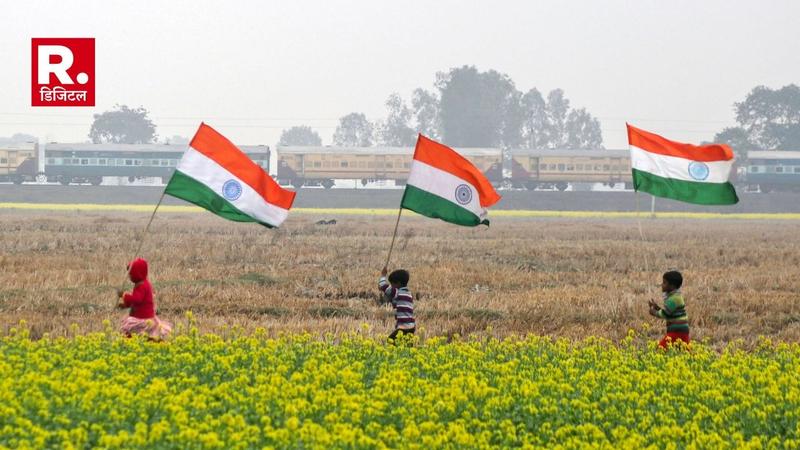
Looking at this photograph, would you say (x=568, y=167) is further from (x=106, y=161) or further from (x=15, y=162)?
(x=15, y=162)

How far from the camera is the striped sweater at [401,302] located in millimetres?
10312

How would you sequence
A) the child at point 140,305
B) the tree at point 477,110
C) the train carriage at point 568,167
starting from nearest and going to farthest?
the child at point 140,305
the train carriage at point 568,167
the tree at point 477,110

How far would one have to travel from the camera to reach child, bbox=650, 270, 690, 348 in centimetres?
1010

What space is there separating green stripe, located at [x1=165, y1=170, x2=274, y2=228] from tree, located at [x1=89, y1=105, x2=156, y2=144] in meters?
109

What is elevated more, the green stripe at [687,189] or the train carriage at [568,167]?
the train carriage at [568,167]

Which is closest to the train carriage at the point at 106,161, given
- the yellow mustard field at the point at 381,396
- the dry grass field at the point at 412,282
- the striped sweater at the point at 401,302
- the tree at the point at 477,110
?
the dry grass field at the point at 412,282

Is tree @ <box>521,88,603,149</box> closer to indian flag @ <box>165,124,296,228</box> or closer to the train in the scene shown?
the train

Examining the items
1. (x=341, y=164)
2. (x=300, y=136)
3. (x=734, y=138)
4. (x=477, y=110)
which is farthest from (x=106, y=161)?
(x=300, y=136)

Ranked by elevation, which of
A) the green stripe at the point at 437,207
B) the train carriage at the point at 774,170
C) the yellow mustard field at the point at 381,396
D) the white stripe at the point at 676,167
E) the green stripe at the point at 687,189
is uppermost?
the train carriage at the point at 774,170

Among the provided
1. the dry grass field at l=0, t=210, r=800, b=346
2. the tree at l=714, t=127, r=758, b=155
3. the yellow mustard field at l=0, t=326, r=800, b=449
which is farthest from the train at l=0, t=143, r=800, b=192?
the yellow mustard field at l=0, t=326, r=800, b=449

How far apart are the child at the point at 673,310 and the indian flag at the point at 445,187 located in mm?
2404

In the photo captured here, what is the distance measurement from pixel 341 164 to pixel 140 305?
2340 inches

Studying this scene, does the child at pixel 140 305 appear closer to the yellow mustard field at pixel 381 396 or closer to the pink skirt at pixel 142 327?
the pink skirt at pixel 142 327

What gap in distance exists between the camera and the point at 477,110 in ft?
373
